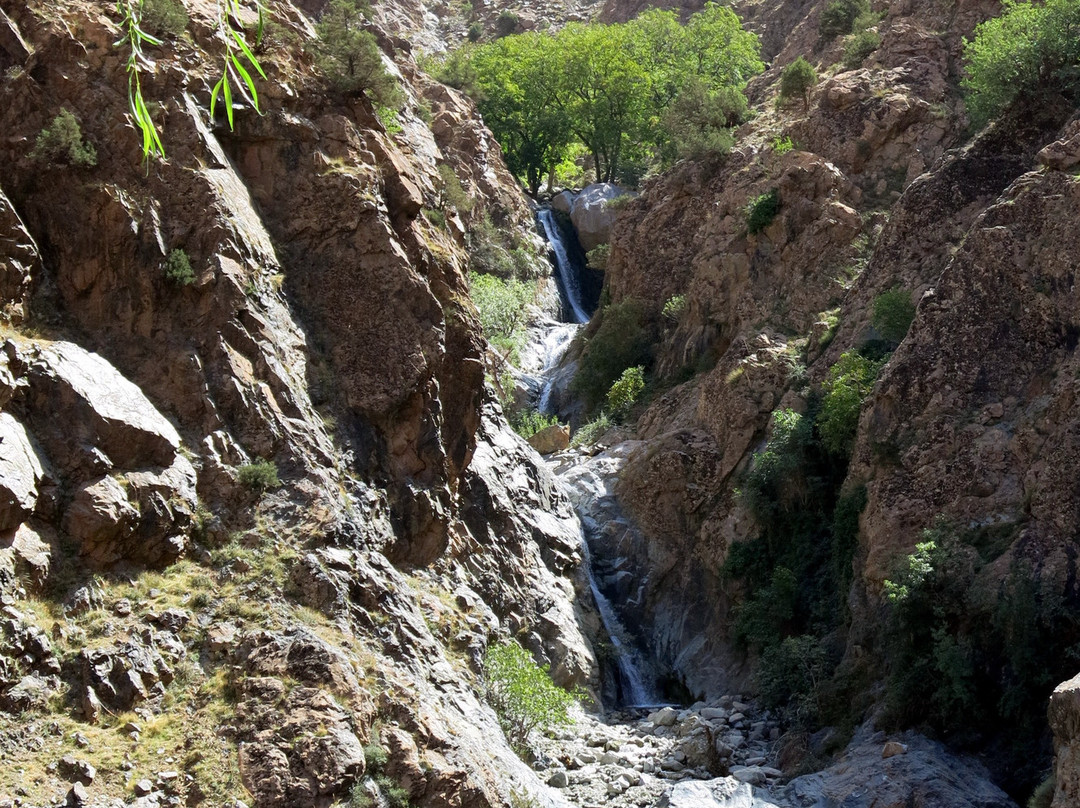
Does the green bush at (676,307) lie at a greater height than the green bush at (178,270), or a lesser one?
greater

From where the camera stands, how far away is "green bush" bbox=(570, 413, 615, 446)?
4278cm

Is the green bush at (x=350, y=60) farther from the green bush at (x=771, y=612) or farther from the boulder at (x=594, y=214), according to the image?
the boulder at (x=594, y=214)

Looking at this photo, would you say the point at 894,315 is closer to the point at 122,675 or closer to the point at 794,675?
the point at 794,675

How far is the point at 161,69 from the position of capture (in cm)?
2648

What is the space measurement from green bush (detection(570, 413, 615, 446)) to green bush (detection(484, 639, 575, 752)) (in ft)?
57.0

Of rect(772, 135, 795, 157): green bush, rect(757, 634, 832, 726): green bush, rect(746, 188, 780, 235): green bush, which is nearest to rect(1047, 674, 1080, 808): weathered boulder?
rect(757, 634, 832, 726): green bush

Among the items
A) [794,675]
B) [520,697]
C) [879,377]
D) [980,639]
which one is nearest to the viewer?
[980,639]

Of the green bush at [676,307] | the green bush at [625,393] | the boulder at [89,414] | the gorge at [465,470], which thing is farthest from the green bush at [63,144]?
the green bush at [676,307]

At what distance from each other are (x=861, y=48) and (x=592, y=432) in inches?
779

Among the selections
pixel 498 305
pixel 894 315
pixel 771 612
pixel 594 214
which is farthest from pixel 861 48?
pixel 771 612

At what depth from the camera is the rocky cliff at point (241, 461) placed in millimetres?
19391

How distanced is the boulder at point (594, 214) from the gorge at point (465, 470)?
21712 mm

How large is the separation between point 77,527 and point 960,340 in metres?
21.0

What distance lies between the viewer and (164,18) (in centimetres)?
2689
